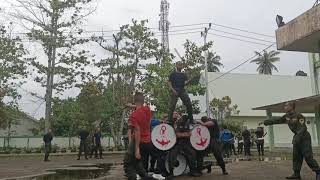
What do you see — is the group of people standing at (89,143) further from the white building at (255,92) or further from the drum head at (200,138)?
the white building at (255,92)

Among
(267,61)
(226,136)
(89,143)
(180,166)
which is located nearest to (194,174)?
(180,166)

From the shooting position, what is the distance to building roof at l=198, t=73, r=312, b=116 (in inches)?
2052

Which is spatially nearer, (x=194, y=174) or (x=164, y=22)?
(x=194, y=174)

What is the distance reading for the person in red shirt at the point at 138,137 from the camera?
913 cm

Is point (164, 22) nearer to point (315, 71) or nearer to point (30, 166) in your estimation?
point (315, 71)

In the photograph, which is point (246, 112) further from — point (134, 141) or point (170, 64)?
point (134, 141)

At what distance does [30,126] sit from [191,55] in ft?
117

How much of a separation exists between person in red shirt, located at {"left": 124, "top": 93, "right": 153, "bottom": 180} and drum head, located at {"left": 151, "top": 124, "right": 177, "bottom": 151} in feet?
5.62

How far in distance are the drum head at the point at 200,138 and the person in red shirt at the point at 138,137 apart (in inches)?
101

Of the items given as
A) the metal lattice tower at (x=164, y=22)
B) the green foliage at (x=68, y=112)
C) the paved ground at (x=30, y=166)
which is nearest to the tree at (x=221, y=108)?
the metal lattice tower at (x=164, y=22)

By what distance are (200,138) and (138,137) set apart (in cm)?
318

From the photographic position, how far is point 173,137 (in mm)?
11461

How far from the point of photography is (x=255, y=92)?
53500 mm

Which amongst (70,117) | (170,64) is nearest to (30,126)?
(70,117)
